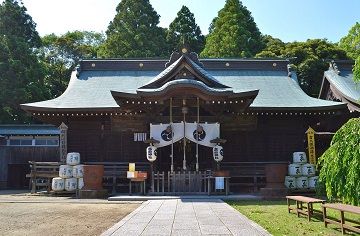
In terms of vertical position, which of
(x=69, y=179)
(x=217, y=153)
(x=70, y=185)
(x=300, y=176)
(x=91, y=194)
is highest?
(x=217, y=153)

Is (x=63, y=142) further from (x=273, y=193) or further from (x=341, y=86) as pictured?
(x=341, y=86)

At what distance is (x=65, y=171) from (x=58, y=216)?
6553 millimetres

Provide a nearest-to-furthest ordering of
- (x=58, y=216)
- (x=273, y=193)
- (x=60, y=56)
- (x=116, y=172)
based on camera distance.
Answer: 1. (x=58, y=216)
2. (x=273, y=193)
3. (x=116, y=172)
4. (x=60, y=56)

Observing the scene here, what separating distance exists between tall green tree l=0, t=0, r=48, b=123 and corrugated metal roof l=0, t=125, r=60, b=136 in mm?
3946

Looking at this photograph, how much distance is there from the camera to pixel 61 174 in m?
17.1

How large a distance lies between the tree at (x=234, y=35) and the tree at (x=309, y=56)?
94.1 inches

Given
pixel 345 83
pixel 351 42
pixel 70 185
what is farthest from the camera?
pixel 351 42

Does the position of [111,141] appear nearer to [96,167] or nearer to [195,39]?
[96,167]

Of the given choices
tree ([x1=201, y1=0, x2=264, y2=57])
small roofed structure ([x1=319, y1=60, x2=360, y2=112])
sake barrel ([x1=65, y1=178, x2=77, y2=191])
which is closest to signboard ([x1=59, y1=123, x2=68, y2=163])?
sake barrel ([x1=65, y1=178, x2=77, y2=191])

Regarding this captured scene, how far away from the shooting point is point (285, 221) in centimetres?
939

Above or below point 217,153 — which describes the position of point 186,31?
above

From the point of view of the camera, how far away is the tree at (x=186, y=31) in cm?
5209

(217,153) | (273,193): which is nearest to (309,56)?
(217,153)

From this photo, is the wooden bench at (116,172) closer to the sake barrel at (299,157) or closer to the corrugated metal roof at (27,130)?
the sake barrel at (299,157)
